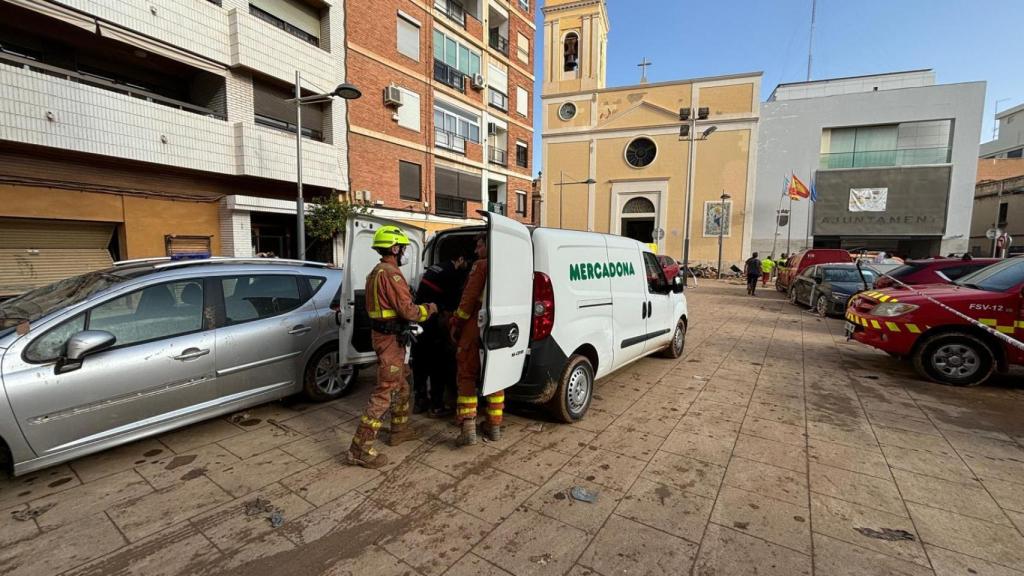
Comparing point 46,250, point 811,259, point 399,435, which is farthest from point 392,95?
point 811,259

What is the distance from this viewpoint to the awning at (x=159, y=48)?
9.40 meters

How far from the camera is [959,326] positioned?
5.47 meters

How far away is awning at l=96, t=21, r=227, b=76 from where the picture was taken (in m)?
9.40

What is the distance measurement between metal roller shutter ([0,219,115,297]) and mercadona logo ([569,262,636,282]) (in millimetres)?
12198

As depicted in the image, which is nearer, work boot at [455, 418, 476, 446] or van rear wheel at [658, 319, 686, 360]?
work boot at [455, 418, 476, 446]

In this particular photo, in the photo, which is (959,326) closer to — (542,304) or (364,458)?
(542,304)

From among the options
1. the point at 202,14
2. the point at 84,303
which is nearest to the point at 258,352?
the point at 84,303

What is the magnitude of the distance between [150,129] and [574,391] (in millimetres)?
12138

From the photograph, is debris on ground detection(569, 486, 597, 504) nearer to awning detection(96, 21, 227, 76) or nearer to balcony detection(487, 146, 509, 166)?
awning detection(96, 21, 227, 76)

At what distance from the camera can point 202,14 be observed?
11109mm

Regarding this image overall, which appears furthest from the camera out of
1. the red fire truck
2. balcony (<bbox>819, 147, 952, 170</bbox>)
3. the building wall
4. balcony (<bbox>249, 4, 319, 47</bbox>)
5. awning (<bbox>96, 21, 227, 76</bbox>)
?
balcony (<bbox>819, 147, 952, 170</bbox>)

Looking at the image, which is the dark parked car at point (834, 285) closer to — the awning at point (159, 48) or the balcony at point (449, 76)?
the balcony at point (449, 76)

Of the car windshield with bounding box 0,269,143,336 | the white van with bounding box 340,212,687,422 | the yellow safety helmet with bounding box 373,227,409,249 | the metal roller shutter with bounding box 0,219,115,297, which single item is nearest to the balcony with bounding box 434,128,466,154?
the metal roller shutter with bounding box 0,219,115,297

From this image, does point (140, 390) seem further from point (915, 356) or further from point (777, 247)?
point (777, 247)
